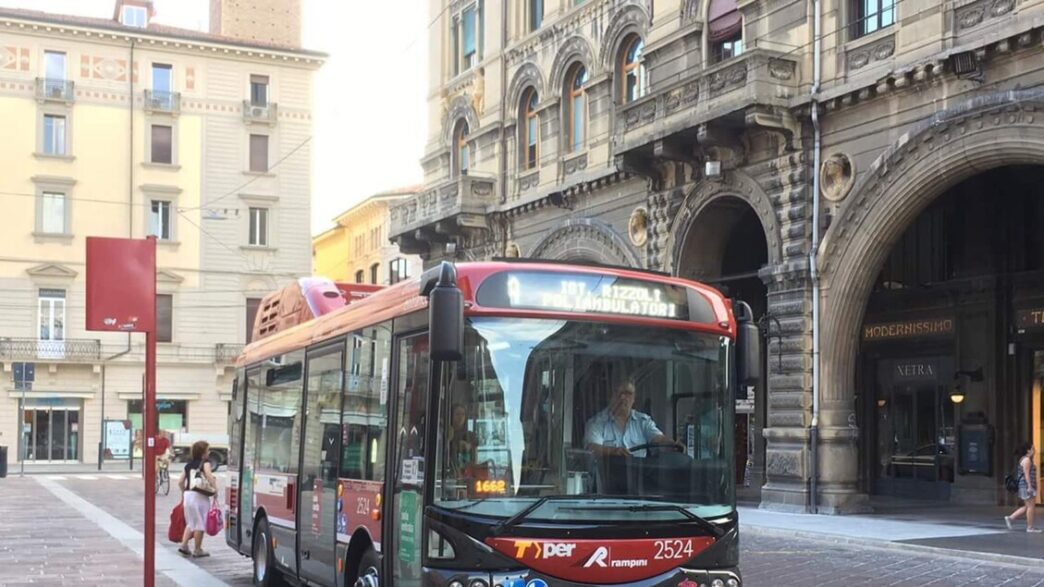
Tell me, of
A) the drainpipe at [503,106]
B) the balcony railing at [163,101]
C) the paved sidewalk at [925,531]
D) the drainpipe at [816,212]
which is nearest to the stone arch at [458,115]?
the drainpipe at [503,106]

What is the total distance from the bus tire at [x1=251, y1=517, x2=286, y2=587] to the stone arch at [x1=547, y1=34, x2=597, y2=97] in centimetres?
1884

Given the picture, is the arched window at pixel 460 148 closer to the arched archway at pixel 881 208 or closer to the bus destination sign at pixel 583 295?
the arched archway at pixel 881 208

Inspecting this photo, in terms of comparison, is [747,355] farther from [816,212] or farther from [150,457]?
[816,212]

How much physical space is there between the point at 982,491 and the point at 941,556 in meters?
8.49

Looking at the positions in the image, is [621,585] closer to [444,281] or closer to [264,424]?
[444,281]

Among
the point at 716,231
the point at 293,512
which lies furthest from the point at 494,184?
the point at 293,512

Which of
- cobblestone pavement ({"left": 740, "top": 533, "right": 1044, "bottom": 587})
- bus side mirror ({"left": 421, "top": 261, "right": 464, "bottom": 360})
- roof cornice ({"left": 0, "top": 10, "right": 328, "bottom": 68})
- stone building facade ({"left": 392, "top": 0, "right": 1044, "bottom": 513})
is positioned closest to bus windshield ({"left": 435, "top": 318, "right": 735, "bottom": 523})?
bus side mirror ({"left": 421, "top": 261, "right": 464, "bottom": 360})

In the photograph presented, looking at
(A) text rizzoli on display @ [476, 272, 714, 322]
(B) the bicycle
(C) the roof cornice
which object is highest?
(C) the roof cornice

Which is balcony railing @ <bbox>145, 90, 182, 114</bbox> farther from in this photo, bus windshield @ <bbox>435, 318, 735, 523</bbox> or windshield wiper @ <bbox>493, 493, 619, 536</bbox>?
windshield wiper @ <bbox>493, 493, 619, 536</bbox>

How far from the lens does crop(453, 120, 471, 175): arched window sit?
37.8 meters

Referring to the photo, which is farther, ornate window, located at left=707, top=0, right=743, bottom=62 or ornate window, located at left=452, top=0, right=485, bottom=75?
ornate window, located at left=452, top=0, right=485, bottom=75

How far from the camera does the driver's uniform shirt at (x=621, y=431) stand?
25.6ft

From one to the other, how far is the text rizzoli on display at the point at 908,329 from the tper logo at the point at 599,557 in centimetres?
1911

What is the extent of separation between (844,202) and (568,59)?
10993 millimetres
